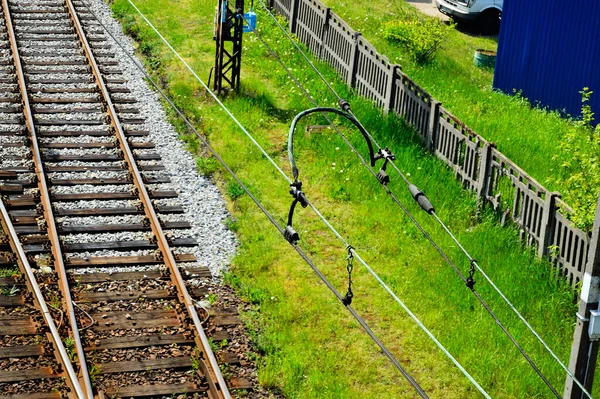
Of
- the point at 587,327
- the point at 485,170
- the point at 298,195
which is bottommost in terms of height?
the point at 485,170

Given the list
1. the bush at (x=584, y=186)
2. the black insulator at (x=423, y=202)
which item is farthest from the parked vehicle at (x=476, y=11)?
the black insulator at (x=423, y=202)

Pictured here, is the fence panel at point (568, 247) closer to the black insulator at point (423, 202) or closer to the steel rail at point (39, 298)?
the black insulator at point (423, 202)

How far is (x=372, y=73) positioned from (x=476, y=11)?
6.78 m

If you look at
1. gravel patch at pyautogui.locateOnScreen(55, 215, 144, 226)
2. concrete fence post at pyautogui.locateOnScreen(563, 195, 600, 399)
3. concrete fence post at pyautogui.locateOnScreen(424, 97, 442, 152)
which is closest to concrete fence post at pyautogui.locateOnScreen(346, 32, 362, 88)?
concrete fence post at pyautogui.locateOnScreen(424, 97, 442, 152)

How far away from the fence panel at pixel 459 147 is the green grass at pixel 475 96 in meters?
1.14

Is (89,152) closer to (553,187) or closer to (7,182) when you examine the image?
(7,182)

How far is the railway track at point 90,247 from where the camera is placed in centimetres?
1130

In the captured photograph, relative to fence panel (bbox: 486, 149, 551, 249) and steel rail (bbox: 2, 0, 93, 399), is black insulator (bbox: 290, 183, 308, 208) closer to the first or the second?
steel rail (bbox: 2, 0, 93, 399)

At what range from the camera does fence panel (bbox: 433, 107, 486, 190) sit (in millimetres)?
15664

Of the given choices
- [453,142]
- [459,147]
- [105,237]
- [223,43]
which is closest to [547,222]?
[459,147]

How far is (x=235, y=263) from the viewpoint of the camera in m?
13.7

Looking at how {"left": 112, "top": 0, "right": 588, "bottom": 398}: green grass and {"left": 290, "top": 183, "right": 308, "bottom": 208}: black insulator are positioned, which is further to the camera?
{"left": 112, "top": 0, "right": 588, "bottom": 398}: green grass

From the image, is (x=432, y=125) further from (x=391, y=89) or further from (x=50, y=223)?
(x=50, y=223)

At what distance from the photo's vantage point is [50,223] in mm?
14086
